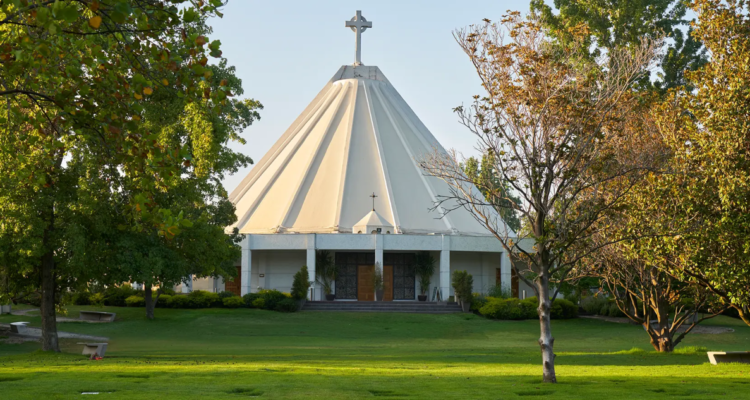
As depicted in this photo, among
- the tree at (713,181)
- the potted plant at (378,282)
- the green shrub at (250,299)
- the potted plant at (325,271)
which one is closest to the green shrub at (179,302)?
the green shrub at (250,299)

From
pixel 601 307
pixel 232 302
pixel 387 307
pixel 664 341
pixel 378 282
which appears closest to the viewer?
pixel 664 341

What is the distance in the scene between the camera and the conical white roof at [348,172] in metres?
39.8

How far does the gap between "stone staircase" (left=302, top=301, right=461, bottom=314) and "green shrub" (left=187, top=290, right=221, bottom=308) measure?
13.3 feet

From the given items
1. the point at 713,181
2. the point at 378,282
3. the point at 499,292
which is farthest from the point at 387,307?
the point at 713,181

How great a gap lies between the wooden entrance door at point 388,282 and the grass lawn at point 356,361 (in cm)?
687

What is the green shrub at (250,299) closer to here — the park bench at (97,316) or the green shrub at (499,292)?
the park bench at (97,316)

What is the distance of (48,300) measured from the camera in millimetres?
17703

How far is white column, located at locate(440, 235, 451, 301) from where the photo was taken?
119ft

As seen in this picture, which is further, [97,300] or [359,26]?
[359,26]

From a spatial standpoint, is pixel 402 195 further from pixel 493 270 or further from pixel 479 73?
pixel 479 73

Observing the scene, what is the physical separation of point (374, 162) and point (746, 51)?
100ft

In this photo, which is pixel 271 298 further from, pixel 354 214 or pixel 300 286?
pixel 354 214

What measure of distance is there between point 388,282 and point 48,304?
22.8 metres

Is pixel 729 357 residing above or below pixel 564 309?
below
